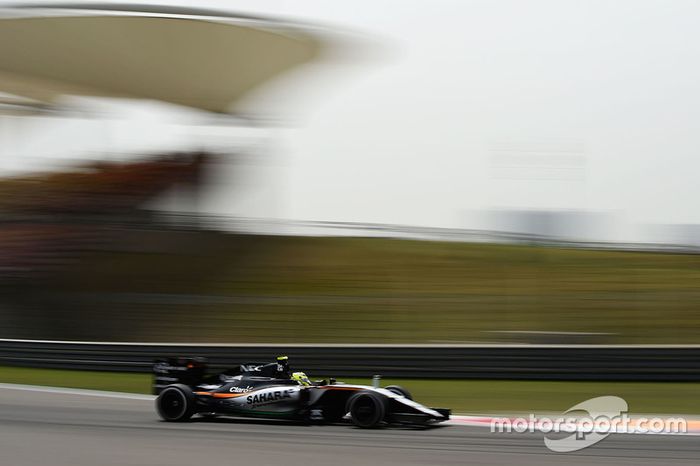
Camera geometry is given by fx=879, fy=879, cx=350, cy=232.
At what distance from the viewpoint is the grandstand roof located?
23.0 m

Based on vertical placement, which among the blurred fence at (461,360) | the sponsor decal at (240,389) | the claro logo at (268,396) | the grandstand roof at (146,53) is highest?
the grandstand roof at (146,53)

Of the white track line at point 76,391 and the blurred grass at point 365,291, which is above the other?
the blurred grass at point 365,291

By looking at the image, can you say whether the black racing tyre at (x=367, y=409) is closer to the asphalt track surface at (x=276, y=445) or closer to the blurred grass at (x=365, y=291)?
the asphalt track surface at (x=276, y=445)

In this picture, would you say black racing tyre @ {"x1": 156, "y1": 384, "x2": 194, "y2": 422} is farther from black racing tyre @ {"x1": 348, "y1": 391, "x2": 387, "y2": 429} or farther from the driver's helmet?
black racing tyre @ {"x1": 348, "y1": 391, "x2": 387, "y2": 429}

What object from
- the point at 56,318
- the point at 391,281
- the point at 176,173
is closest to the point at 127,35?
the point at 176,173

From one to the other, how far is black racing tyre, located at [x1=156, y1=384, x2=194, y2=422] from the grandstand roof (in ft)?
53.6

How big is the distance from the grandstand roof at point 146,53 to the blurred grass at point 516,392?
42.6ft

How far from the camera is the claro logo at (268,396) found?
27.0 feet

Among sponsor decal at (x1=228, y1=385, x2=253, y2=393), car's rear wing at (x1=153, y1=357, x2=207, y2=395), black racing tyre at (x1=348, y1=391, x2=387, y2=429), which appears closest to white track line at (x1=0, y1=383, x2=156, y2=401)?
car's rear wing at (x1=153, y1=357, x2=207, y2=395)

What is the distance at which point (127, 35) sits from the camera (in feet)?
77.1

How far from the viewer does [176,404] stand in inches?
343

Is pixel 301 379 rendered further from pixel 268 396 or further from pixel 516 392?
pixel 516 392

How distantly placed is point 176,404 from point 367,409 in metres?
2.07

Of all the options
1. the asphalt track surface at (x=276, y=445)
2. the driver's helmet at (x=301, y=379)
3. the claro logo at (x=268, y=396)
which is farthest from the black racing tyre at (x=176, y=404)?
the driver's helmet at (x=301, y=379)
